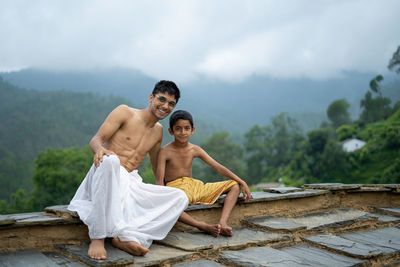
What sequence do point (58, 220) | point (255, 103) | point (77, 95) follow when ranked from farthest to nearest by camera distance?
point (255, 103) → point (77, 95) → point (58, 220)

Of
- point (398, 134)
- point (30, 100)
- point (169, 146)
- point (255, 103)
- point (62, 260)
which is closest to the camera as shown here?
point (62, 260)

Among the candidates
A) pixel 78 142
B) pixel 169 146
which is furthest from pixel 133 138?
pixel 78 142

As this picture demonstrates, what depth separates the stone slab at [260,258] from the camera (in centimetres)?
210

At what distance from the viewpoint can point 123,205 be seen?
2.30 metres

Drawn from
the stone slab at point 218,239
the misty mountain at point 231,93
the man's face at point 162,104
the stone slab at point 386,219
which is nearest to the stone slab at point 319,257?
the stone slab at point 218,239

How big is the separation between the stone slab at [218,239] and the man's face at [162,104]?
0.89 m

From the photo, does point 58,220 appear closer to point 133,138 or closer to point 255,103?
point 133,138

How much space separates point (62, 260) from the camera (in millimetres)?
1983

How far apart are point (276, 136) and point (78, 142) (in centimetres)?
2977

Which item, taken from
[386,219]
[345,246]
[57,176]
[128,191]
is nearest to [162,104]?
[128,191]

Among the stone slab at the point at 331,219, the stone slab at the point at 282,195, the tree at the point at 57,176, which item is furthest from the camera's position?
the tree at the point at 57,176

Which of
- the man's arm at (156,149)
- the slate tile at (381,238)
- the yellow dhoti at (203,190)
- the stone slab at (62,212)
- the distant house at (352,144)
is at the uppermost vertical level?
the distant house at (352,144)

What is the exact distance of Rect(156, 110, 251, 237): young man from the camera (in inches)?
112

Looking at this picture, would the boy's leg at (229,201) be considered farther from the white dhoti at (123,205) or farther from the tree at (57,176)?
the tree at (57,176)
